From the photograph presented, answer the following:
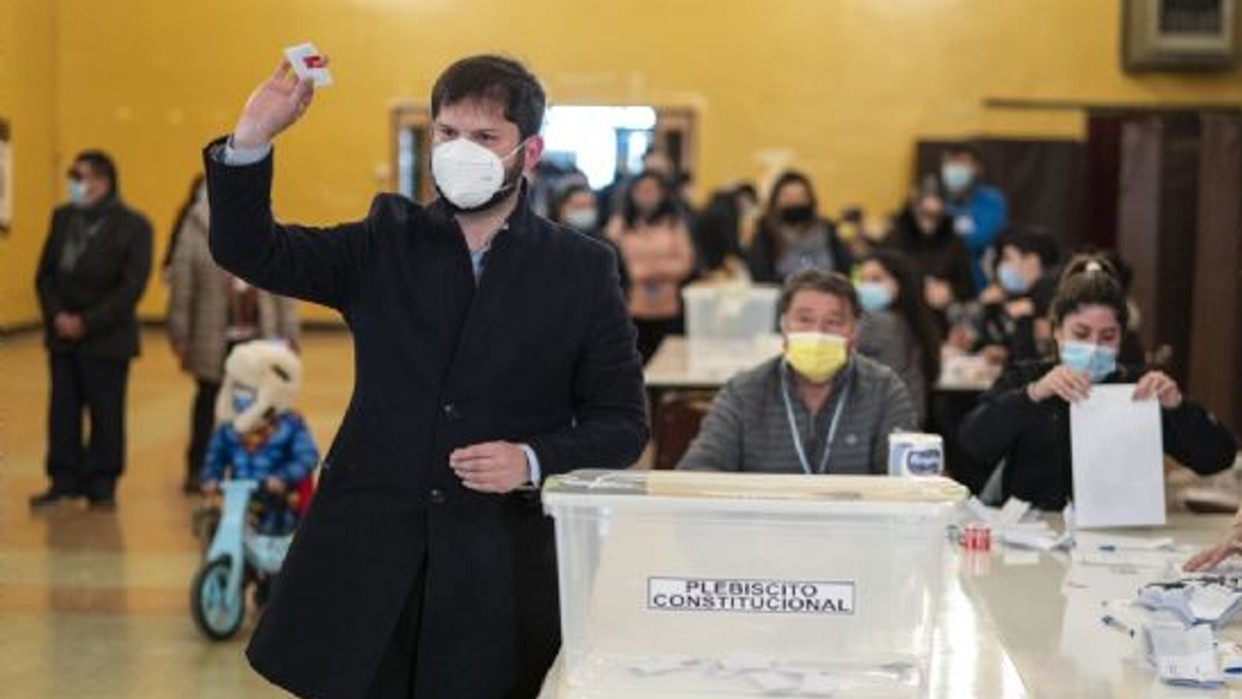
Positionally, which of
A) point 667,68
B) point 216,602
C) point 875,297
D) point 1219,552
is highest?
point 667,68

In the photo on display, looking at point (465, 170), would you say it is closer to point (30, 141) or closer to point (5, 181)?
point (5, 181)

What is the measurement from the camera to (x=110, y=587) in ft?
25.7

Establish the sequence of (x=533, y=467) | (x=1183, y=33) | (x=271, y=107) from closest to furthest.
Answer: (x=271, y=107) < (x=533, y=467) < (x=1183, y=33)

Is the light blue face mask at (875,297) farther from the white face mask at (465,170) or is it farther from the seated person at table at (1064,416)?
the white face mask at (465,170)

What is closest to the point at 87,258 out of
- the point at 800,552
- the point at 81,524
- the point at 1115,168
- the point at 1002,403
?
the point at 81,524

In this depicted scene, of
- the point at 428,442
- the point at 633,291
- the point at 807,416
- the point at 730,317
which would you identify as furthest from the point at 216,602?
the point at 633,291

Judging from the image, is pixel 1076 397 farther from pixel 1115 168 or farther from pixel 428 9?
pixel 428 9

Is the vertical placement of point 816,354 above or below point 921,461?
above

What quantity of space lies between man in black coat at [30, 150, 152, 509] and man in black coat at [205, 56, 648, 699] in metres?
6.88

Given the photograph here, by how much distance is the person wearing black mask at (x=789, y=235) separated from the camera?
11102 mm

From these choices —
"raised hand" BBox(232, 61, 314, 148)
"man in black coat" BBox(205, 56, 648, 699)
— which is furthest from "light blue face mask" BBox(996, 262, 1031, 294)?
"raised hand" BBox(232, 61, 314, 148)

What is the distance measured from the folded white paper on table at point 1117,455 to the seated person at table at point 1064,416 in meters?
0.15

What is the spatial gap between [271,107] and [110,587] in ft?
17.3

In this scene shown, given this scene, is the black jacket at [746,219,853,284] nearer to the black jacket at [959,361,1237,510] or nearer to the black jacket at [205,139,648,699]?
the black jacket at [959,361,1237,510]
